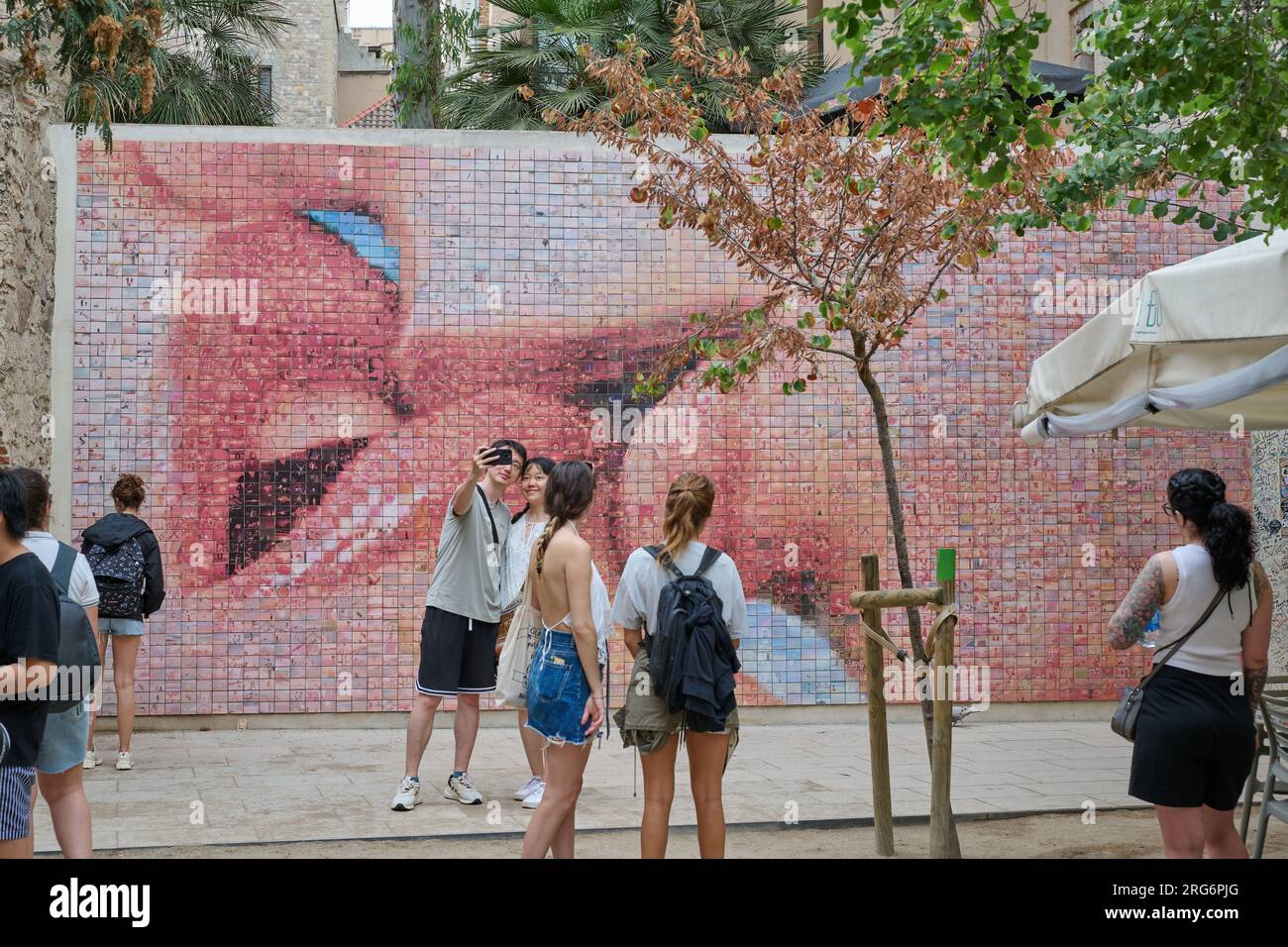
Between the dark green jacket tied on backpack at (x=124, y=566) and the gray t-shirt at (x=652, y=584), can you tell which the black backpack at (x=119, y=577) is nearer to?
the dark green jacket tied on backpack at (x=124, y=566)

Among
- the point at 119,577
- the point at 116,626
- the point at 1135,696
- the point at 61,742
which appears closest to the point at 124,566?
the point at 119,577

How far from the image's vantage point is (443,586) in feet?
22.2

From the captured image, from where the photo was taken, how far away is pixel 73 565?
4797mm

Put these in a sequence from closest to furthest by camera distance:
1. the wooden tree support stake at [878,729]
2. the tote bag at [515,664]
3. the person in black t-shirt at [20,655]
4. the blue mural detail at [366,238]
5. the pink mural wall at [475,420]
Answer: the person in black t-shirt at [20,655], the tote bag at [515,664], the wooden tree support stake at [878,729], the pink mural wall at [475,420], the blue mural detail at [366,238]

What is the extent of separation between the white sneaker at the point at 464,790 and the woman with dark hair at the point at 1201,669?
349 centimetres

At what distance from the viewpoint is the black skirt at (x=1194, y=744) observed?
14.2ft

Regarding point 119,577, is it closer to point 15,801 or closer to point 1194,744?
point 15,801

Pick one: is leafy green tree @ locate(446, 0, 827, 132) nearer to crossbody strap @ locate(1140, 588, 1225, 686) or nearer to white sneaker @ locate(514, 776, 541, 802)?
white sneaker @ locate(514, 776, 541, 802)

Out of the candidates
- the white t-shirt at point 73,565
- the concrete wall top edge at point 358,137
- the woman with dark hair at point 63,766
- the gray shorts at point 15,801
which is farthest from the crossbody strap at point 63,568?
the concrete wall top edge at point 358,137

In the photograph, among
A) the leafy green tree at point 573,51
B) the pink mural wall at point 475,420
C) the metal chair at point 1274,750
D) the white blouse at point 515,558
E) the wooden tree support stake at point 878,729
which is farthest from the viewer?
the leafy green tree at point 573,51

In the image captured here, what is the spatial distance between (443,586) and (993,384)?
5038mm

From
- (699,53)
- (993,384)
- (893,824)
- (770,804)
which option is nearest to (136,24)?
(699,53)

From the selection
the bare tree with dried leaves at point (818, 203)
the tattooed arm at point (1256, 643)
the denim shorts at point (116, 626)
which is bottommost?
the denim shorts at point (116, 626)

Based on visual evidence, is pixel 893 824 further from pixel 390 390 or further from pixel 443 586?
pixel 390 390
